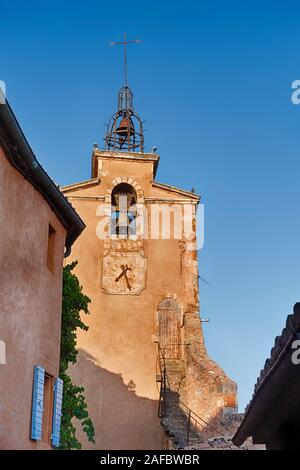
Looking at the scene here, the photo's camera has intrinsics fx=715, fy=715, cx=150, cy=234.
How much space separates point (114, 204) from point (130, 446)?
8.05 metres

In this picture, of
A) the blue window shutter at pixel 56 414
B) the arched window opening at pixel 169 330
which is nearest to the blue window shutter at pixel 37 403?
the blue window shutter at pixel 56 414

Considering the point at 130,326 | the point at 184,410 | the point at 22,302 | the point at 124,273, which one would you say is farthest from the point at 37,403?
the point at 124,273

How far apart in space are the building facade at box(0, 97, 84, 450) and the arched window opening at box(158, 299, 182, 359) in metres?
10.4

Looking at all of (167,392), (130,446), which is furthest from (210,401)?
(130,446)

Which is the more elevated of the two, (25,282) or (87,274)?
(87,274)

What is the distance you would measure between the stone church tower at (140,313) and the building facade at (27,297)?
996 centimetres

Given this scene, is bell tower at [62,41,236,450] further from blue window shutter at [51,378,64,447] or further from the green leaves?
blue window shutter at [51,378,64,447]

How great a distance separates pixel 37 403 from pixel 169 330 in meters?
12.3

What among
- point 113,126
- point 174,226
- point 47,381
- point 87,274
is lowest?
point 47,381

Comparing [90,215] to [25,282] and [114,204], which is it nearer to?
[114,204]

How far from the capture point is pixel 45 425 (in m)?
11.2

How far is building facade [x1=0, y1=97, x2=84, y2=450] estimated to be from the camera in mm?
9625
